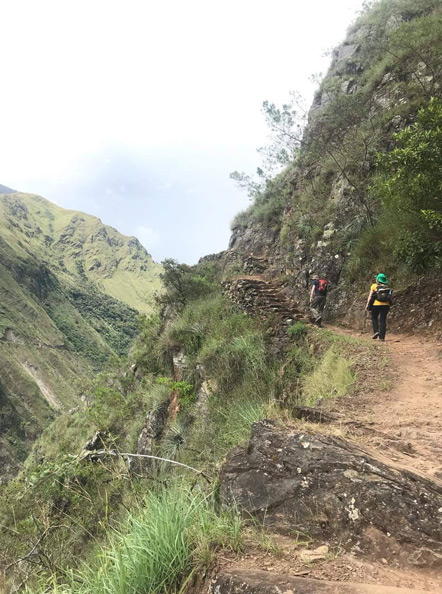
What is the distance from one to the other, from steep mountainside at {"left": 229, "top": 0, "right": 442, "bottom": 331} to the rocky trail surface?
6.70 meters

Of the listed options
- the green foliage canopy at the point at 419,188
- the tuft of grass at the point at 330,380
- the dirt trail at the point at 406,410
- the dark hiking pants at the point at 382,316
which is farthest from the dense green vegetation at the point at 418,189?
the tuft of grass at the point at 330,380

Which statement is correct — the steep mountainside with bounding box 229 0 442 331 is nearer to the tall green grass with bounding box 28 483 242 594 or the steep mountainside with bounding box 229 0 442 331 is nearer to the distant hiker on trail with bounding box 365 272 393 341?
the distant hiker on trail with bounding box 365 272 393 341

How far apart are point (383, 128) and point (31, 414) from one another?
103m

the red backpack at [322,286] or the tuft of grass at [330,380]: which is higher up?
→ the red backpack at [322,286]

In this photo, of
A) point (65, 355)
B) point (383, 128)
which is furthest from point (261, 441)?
point (65, 355)

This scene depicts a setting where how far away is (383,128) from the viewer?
46.6 feet

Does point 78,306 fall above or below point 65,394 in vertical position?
above

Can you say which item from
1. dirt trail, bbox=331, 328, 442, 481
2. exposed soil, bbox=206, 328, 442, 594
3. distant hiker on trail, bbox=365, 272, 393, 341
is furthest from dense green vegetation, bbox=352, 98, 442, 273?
exposed soil, bbox=206, 328, 442, 594

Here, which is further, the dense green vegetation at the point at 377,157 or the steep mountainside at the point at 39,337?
the steep mountainside at the point at 39,337

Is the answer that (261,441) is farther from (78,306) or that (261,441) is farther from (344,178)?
(78,306)

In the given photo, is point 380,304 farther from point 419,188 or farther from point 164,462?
point 164,462

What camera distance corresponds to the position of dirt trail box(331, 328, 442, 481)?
10.5 feet

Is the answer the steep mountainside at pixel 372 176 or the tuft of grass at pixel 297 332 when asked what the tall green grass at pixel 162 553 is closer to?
the tuft of grass at pixel 297 332

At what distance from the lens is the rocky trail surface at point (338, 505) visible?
1940mm
